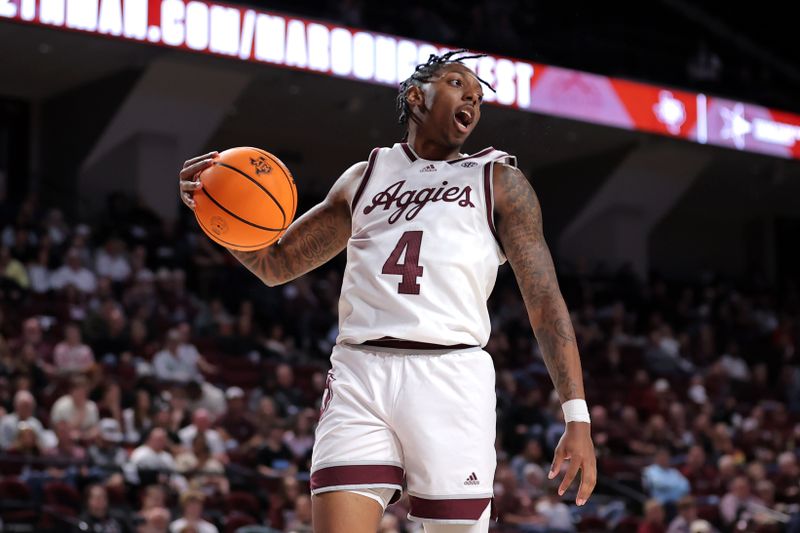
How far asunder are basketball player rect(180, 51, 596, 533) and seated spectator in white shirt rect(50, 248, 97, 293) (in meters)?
8.98

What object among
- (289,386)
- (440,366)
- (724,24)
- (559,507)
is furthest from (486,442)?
(724,24)

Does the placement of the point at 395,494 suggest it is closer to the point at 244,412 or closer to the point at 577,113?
the point at 244,412

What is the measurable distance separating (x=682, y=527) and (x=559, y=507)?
1.03 meters

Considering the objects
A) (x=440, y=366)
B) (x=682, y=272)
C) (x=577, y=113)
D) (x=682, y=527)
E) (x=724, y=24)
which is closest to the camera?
(x=440, y=366)

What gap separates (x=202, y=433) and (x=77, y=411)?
938mm

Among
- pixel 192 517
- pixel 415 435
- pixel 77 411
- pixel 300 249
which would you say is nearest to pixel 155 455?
pixel 77 411

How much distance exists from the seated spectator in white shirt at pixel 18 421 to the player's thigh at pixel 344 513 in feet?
19.9

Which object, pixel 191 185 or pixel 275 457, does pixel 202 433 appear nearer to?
pixel 275 457

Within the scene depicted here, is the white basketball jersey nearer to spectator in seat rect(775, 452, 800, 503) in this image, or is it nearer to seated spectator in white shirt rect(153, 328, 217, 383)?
seated spectator in white shirt rect(153, 328, 217, 383)

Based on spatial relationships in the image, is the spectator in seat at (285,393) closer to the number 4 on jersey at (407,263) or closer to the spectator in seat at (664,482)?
the spectator in seat at (664,482)

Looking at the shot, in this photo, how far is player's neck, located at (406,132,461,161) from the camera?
3.20 meters

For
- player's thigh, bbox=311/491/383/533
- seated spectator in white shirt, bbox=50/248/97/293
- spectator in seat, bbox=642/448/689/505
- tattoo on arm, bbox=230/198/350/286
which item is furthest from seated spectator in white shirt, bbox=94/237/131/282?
player's thigh, bbox=311/491/383/533

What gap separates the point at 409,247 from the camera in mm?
3004

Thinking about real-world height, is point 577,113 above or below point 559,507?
above
